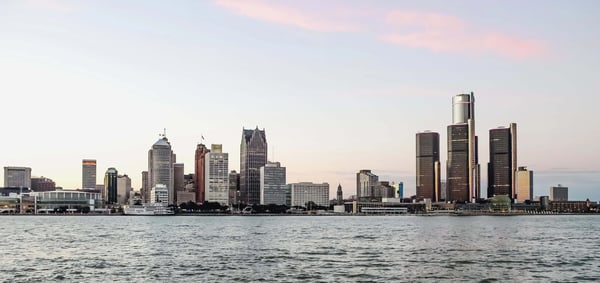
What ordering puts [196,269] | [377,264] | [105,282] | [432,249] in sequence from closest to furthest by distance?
[105,282] → [196,269] → [377,264] → [432,249]

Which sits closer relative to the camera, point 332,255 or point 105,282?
point 105,282

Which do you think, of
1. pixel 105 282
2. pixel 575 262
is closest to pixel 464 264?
pixel 575 262

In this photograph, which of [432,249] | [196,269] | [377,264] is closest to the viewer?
[196,269]

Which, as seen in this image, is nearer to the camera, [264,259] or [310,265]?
[310,265]

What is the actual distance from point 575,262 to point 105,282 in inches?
1945

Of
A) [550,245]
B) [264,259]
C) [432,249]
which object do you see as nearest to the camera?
[264,259]

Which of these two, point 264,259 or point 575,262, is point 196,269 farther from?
point 575,262

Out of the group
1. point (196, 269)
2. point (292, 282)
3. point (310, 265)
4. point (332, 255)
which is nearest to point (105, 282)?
point (196, 269)

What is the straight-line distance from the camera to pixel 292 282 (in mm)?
56844

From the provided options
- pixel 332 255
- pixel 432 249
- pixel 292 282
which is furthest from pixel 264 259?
pixel 432 249

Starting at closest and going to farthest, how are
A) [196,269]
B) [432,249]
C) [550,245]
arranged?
[196,269]
[432,249]
[550,245]

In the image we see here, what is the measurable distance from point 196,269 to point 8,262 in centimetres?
2201

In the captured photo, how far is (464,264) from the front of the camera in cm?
7019

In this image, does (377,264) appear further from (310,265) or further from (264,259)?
(264,259)
